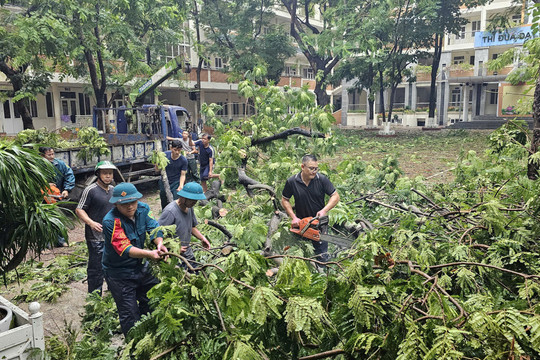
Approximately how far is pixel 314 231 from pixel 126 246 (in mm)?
1972

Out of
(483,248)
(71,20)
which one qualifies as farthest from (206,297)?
(71,20)

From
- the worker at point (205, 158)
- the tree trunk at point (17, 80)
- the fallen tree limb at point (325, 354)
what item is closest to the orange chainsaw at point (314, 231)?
the fallen tree limb at point (325, 354)

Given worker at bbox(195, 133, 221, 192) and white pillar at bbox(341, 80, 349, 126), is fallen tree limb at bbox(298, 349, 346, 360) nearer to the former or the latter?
worker at bbox(195, 133, 221, 192)

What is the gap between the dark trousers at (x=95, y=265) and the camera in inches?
201

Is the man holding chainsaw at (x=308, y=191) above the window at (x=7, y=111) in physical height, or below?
below

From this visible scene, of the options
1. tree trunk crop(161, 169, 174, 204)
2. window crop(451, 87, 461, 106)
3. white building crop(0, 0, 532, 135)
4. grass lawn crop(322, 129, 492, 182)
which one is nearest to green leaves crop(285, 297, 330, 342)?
tree trunk crop(161, 169, 174, 204)

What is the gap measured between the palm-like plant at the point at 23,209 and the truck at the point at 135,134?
6.04 metres

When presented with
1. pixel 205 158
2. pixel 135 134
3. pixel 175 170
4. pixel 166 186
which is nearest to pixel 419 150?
pixel 135 134

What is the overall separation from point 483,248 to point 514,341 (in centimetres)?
173

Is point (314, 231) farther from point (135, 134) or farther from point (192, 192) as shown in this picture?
point (135, 134)

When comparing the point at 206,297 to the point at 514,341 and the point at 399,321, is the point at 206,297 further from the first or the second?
the point at 514,341

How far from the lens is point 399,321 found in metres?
2.02

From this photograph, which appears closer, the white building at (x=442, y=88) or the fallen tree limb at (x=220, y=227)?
the fallen tree limb at (x=220, y=227)

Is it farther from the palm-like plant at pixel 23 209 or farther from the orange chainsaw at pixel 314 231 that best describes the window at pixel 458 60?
the palm-like plant at pixel 23 209
